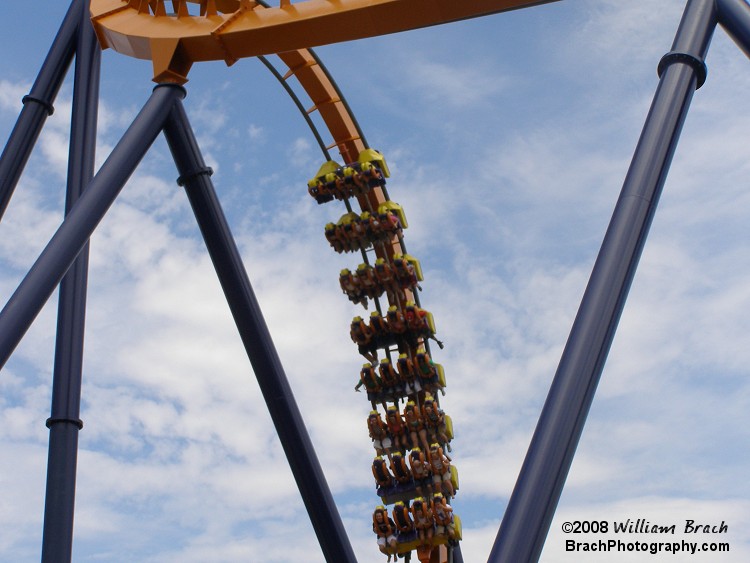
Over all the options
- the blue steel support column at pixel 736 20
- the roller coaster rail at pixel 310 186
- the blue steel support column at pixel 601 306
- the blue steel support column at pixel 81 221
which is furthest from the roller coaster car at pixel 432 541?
the blue steel support column at pixel 736 20

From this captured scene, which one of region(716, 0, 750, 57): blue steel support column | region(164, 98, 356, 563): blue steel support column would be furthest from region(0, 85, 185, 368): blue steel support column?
region(716, 0, 750, 57): blue steel support column

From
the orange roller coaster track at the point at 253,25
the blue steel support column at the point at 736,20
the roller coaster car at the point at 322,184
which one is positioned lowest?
the blue steel support column at the point at 736,20

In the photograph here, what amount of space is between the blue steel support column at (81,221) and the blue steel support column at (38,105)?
2.04 metres

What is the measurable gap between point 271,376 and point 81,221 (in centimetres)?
332

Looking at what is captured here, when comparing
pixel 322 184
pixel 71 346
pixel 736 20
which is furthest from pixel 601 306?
pixel 322 184

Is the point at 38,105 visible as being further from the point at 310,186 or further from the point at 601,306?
the point at 601,306

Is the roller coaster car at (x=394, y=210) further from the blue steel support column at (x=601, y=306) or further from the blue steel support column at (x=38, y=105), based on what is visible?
the blue steel support column at (x=601, y=306)

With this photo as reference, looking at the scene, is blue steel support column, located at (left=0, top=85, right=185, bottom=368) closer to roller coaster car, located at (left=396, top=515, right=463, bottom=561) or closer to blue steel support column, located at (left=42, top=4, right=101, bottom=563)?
blue steel support column, located at (left=42, top=4, right=101, bottom=563)

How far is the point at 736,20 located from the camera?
28.0ft

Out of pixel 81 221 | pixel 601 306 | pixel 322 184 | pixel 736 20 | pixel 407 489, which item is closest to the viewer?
pixel 601 306

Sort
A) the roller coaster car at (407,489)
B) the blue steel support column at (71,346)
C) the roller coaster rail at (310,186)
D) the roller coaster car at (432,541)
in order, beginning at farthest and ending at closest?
the roller coaster car at (407,489)
the roller coaster car at (432,541)
the blue steel support column at (71,346)
the roller coaster rail at (310,186)

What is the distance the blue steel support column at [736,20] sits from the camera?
8.48 meters

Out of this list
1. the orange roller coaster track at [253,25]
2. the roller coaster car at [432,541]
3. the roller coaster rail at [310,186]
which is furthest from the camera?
the roller coaster car at [432,541]

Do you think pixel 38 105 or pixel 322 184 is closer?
pixel 38 105
